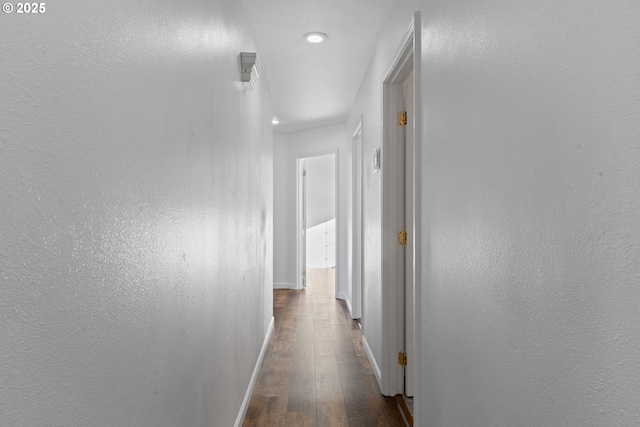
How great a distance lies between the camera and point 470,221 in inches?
55.3

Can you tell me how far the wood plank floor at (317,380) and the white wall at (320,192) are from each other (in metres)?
5.06

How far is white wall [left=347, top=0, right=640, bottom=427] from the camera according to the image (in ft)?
2.38

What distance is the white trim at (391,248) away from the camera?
298 cm

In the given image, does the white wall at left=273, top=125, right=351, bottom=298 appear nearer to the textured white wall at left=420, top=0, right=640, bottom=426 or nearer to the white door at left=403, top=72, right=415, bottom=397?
the white door at left=403, top=72, right=415, bottom=397

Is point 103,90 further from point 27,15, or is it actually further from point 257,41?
point 257,41

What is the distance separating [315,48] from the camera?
3.39 metres

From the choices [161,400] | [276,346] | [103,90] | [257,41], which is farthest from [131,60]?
[276,346]

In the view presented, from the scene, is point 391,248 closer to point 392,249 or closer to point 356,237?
point 392,249

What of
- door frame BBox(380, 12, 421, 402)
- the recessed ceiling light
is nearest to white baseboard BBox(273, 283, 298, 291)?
Result: door frame BBox(380, 12, 421, 402)

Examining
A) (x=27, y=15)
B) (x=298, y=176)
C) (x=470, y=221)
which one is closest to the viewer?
(x=27, y=15)

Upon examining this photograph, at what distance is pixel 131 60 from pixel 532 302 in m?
1.04

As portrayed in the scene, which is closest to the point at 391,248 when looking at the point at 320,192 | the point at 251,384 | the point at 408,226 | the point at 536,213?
the point at 408,226

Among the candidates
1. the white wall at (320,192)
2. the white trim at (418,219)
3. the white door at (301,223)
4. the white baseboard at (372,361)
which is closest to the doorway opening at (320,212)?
the white wall at (320,192)

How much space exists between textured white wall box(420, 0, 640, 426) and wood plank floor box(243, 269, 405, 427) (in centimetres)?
120
